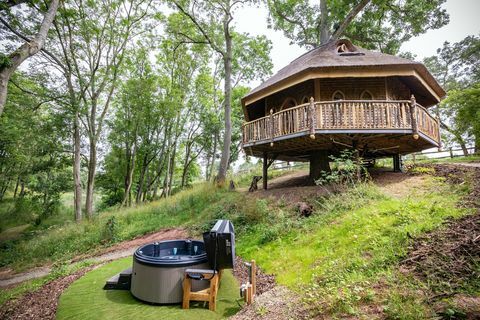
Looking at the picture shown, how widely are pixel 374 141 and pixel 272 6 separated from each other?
14511 mm

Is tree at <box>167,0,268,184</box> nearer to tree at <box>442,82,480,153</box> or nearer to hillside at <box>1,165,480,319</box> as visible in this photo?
hillside at <box>1,165,480,319</box>

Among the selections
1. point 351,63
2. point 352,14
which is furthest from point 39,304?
point 352,14

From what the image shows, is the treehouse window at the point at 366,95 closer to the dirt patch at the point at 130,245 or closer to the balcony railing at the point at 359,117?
the balcony railing at the point at 359,117

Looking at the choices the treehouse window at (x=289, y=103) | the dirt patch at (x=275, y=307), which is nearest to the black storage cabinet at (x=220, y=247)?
the dirt patch at (x=275, y=307)

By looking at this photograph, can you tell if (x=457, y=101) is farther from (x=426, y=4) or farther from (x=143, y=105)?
(x=143, y=105)

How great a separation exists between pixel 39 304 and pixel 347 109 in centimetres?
1157

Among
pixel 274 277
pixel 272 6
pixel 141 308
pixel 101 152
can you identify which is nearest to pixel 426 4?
pixel 272 6

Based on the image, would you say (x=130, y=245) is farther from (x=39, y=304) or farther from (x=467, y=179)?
(x=467, y=179)

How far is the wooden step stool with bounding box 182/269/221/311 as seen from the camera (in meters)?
4.82

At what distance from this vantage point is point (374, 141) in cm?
1123

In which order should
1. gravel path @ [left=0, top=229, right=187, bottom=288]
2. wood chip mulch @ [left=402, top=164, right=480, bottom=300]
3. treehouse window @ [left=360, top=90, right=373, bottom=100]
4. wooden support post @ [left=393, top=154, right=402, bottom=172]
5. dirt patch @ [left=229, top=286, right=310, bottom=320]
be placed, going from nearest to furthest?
wood chip mulch @ [left=402, top=164, right=480, bottom=300], dirt patch @ [left=229, top=286, right=310, bottom=320], gravel path @ [left=0, top=229, right=187, bottom=288], treehouse window @ [left=360, top=90, right=373, bottom=100], wooden support post @ [left=393, top=154, right=402, bottom=172]

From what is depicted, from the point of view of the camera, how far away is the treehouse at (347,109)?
9555 millimetres

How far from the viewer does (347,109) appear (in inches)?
384

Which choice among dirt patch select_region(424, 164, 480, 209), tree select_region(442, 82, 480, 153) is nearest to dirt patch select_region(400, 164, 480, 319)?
dirt patch select_region(424, 164, 480, 209)
